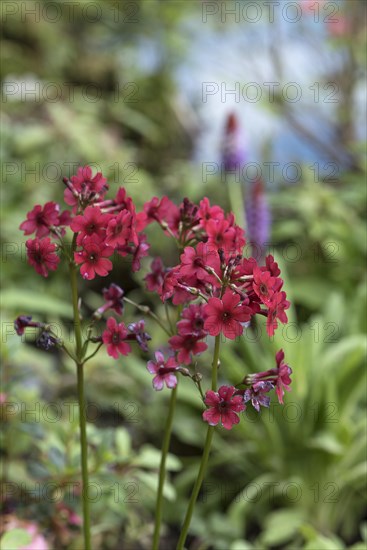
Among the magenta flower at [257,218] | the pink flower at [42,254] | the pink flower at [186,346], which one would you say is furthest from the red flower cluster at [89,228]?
the magenta flower at [257,218]

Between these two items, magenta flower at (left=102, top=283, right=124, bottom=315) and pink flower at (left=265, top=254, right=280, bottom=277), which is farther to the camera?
magenta flower at (left=102, top=283, right=124, bottom=315)

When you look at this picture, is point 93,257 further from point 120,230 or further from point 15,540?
point 15,540

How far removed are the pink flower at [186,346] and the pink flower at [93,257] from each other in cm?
12

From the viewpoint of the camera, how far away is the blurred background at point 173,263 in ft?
4.99

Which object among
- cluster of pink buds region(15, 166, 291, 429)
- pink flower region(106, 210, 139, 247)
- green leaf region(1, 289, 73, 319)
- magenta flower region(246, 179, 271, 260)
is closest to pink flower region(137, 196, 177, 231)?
cluster of pink buds region(15, 166, 291, 429)

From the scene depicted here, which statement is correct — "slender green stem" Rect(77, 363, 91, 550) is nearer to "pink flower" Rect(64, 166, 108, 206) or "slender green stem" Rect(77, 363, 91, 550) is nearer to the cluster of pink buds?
the cluster of pink buds

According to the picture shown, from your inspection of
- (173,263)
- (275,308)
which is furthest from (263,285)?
(173,263)

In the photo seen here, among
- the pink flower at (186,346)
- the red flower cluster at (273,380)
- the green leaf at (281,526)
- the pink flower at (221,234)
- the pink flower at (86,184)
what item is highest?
the pink flower at (86,184)

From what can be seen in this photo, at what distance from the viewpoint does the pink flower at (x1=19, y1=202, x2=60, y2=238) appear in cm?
91

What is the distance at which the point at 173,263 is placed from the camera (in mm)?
3385

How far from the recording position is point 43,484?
4.63 feet

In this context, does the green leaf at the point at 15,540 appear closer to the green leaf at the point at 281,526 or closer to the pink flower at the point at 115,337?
the pink flower at the point at 115,337

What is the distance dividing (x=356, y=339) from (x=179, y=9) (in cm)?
340

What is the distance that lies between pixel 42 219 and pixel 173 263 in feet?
8.09
